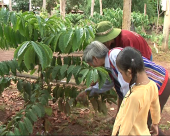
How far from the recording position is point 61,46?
1894 mm

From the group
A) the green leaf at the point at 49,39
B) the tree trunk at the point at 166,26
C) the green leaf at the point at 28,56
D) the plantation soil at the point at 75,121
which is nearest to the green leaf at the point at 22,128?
the green leaf at the point at 28,56

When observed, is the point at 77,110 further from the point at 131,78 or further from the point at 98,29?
the point at 131,78

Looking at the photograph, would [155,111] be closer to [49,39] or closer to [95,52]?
[95,52]

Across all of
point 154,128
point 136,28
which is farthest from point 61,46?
point 136,28

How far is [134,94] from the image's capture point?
4.87 feet

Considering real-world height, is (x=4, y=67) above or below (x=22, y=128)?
above

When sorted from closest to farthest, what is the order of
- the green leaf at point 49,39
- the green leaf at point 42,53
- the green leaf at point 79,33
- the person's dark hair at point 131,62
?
1. the person's dark hair at point 131,62
2. the green leaf at point 42,53
3. the green leaf at point 79,33
4. the green leaf at point 49,39

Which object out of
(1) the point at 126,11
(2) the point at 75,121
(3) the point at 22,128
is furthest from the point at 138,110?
(1) the point at 126,11

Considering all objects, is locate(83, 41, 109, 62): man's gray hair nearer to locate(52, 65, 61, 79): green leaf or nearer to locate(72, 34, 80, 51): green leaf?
locate(72, 34, 80, 51): green leaf

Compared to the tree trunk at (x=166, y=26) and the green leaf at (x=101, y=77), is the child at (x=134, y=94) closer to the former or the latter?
the green leaf at (x=101, y=77)

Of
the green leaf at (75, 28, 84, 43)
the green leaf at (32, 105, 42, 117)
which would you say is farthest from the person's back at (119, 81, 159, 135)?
the green leaf at (32, 105, 42, 117)

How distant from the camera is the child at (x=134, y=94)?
1481mm

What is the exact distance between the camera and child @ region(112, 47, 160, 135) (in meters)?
1.48

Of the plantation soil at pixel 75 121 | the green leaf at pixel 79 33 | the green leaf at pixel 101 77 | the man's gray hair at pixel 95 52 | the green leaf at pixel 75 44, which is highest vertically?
the green leaf at pixel 79 33
